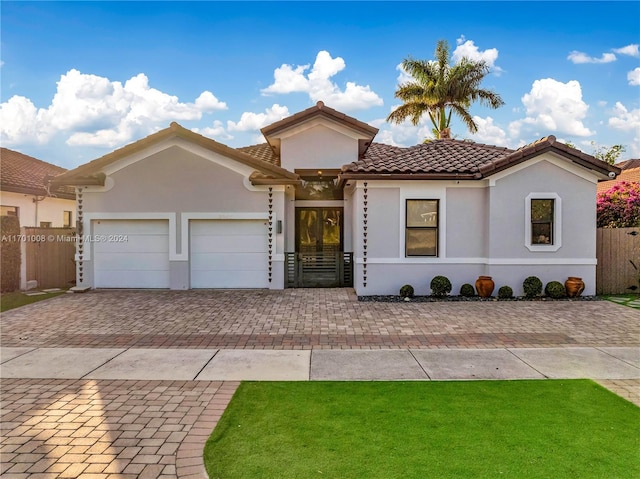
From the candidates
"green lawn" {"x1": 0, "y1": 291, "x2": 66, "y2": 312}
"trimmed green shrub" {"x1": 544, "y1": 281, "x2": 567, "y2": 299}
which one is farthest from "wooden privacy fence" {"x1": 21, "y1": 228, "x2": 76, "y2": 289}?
"trimmed green shrub" {"x1": 544, "y1": 281, "x2": 567, "y2": 299}

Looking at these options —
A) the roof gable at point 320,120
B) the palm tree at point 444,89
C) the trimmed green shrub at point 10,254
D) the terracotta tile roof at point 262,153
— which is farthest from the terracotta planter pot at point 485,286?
the palm tree at point 444,89

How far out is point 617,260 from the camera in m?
13.2

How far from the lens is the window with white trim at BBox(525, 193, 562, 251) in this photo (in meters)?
12.3

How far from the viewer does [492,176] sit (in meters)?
12.2

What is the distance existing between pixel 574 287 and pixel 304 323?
8552mm

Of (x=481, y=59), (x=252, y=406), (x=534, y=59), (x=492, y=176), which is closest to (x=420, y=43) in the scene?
(x=481, y=59)

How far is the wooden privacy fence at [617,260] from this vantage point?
13.1m

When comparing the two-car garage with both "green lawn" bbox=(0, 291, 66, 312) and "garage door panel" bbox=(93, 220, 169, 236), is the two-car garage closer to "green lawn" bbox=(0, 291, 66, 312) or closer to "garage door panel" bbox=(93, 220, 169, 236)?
"garage door panel" bbox=(93, 220, 169, 236)

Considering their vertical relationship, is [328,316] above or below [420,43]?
below

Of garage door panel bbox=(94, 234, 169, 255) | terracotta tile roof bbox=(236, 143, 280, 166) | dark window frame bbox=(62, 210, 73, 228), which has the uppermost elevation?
terracotta tile roof bbox=(236, 143, 280, 166)

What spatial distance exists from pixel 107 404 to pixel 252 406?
180 centimetres

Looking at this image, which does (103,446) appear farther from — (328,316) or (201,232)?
(201,232)

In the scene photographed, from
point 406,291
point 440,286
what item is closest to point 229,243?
point 406,291

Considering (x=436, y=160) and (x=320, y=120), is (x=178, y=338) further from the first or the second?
(x=320, y=120)
